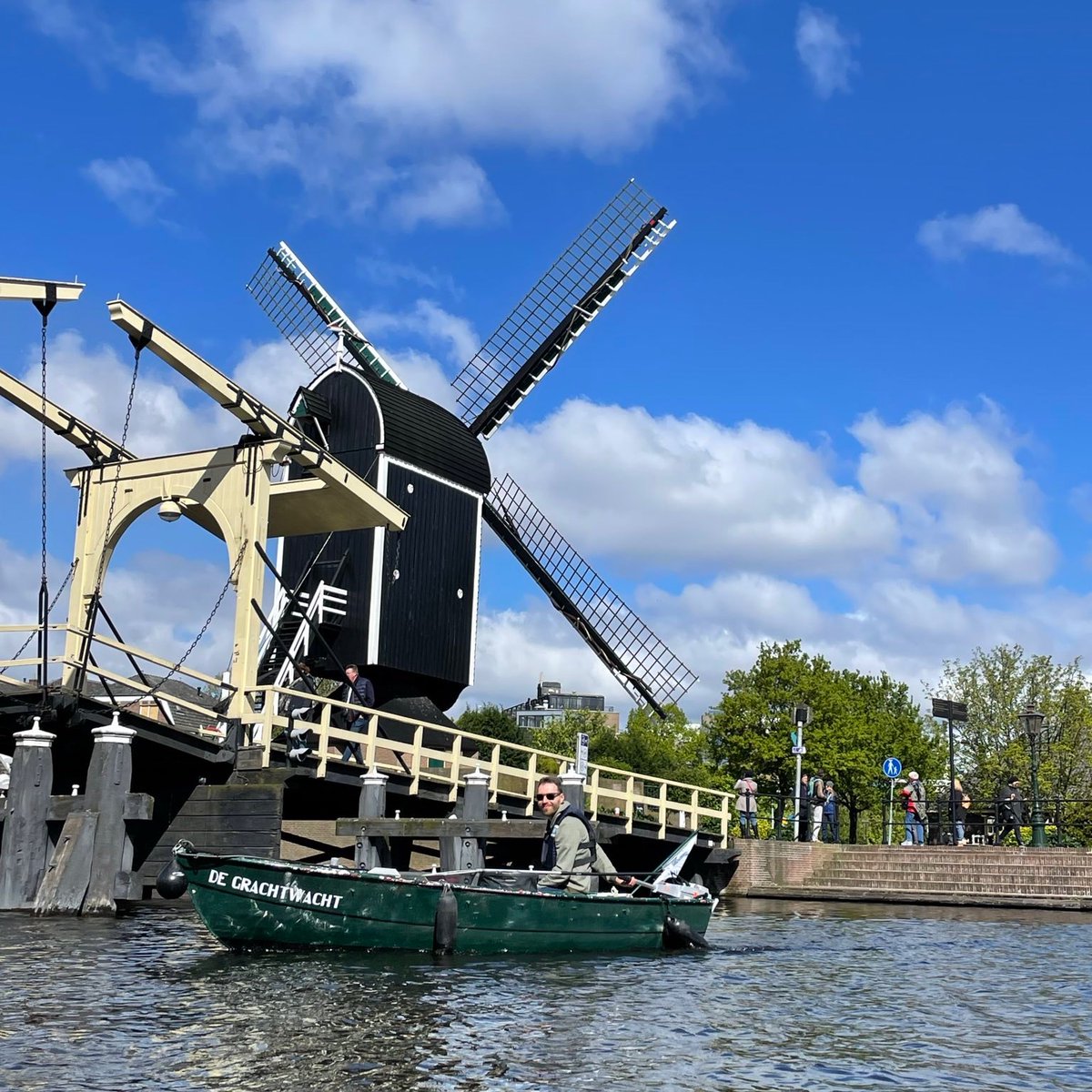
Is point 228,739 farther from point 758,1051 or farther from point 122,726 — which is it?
point 758,1051

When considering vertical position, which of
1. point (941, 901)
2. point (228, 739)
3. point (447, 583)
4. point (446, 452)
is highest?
point (446, 452)

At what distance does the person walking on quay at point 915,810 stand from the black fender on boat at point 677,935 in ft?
57.4

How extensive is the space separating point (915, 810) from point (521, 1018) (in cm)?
2456

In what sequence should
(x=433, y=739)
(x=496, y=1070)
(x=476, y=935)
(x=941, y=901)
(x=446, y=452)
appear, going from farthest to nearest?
(x=446, y=452)
(x=433, y=739)
(x=941, y=901)
(x=476, y=935)
(x=496, y=1070)

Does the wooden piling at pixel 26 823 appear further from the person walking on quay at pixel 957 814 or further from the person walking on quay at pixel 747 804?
the person walking on quay at pixel 957 814

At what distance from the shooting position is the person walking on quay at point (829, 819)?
34.4 metres

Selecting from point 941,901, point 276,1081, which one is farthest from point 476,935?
point 941,901

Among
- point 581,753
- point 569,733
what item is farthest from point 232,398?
point 569,733

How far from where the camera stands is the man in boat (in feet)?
51.3

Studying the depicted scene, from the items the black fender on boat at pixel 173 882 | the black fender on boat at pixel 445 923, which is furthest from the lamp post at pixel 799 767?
the black fender on boat at pixel 173 882

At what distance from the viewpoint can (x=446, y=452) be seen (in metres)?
34.0

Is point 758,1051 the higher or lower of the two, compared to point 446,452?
lower

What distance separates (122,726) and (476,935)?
6977 millimetres

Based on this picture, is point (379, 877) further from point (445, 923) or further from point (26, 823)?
point (26, 823)
